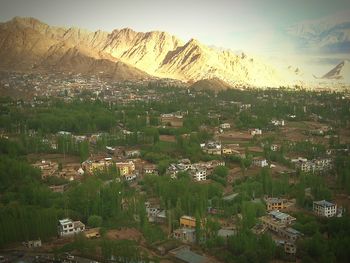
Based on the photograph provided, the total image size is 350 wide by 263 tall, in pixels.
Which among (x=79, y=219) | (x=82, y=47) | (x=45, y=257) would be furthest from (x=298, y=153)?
(x=82, y=47)

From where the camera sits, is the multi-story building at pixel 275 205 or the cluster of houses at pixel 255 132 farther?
the cluster of houses at pixel 255 132

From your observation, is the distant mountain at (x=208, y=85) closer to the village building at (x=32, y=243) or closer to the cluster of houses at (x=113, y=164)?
the cluster of houses at (x=113, y=164)

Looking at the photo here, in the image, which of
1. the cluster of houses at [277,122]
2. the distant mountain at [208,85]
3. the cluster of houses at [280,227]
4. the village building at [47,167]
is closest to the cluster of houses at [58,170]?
the village building at [47,167]

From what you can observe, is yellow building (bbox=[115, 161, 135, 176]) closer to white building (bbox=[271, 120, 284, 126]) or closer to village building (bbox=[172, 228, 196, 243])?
village building (bbox=[172, 228, 196, 243])

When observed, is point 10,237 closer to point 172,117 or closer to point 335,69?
point 172,117

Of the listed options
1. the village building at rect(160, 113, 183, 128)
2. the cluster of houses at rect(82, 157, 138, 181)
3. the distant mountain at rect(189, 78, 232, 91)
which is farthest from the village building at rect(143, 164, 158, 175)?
the distant mountain at rect(189, 78, 232, 91)

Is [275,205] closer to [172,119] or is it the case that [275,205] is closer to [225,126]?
[225,126]
